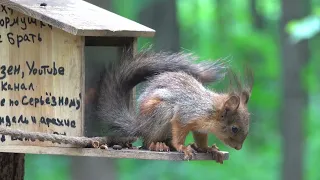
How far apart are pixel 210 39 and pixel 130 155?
11668 millimetres

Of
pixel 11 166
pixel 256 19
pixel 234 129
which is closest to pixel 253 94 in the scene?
pixel 256 19

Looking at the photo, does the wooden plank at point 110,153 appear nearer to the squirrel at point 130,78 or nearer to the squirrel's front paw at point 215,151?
the squirrel's front paw at point 215,151

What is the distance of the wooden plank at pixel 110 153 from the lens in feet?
11.1

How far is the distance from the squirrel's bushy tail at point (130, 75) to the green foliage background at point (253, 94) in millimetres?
4038

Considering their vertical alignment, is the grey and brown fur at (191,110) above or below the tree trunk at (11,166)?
above

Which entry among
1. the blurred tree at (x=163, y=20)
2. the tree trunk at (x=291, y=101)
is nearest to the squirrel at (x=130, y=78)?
the tree trunk at (x=291, y=101)

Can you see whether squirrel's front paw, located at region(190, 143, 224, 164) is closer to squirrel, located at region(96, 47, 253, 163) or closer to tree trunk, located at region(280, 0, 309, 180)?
squirrel, located at region(96, 47, 253, 163)

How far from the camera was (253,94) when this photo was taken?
11.8 metres

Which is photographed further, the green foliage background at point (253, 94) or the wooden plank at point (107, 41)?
the green foliage background at point (253, 94)

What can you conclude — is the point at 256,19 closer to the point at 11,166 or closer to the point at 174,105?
the point at 11,166

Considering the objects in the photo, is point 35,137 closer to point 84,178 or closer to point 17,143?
point 17,143

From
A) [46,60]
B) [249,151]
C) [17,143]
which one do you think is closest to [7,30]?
[46,60]

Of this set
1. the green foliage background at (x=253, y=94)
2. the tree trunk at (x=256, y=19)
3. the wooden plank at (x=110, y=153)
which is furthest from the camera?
the tree trunk at (x=256, y=19)

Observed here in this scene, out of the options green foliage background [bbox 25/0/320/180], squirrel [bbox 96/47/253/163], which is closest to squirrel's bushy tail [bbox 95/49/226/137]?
squirrel [bbox 96/47/253/163]
